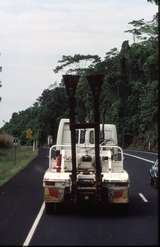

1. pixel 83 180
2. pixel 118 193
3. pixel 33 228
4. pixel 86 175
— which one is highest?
pixel 86 175

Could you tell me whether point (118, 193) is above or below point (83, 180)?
below

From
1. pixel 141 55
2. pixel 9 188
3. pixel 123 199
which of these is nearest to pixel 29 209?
pixel 123 199

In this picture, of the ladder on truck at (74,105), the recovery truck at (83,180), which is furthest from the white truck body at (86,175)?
the ladder on truck at (74,105)

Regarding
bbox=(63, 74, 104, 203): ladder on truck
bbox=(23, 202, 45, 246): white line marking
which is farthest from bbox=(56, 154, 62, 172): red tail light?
bbox=(23, 202, 45, 246): white line marking

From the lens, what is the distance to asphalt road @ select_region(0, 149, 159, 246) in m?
13.7

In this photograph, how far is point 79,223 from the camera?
1666 cm

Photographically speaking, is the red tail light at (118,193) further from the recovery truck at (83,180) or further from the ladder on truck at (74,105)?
the ladder on truck at (74,105)

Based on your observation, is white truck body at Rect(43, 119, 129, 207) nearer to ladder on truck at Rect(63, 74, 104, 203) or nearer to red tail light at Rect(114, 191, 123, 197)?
red tail light at Rect(114, 191, 123, 197)

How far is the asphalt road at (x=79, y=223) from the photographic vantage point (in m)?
13.7

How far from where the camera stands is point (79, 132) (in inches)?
904

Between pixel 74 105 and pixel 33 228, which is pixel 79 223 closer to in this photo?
pixel 33 228

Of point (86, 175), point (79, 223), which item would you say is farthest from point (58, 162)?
point (79, 223)

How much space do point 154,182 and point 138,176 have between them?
6.44 m

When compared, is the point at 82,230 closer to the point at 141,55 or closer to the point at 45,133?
the point at 141,55
